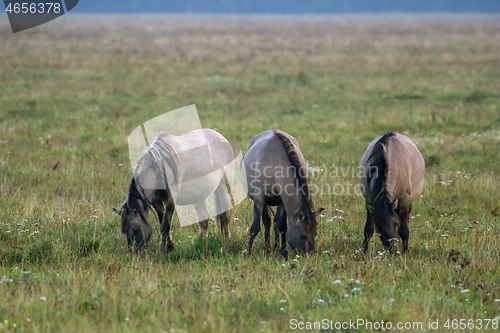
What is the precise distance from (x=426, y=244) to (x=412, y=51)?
42.2m

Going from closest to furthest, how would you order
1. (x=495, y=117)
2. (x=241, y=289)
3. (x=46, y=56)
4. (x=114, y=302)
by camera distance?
(x=114, y=302), (x=241, y=289), (x=495, y=117), (x=46, y=56)

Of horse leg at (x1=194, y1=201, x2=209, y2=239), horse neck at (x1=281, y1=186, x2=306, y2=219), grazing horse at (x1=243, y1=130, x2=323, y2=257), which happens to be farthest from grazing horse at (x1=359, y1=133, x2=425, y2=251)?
horse leg at (x1=194, y1=201, x2=209, y2=239)

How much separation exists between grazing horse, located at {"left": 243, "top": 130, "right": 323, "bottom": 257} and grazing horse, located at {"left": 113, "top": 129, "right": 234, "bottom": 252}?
2.61 ft

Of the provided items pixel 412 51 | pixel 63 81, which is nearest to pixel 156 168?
pixel 63 81

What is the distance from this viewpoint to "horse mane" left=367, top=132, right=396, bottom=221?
629 cm

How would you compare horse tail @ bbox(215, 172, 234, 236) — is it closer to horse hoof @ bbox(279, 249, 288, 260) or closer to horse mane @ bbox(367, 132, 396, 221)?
horse hoof @ bbox(279, 249, 288, 260)

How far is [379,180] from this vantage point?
254 inches

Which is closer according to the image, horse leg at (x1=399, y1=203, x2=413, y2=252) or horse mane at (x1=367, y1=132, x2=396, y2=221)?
horse mane at (x1=367, y1=132, x2=396, y2=221)

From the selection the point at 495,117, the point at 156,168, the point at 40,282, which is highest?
the point at 156,168

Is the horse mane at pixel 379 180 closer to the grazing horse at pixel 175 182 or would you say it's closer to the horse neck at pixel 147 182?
the grazing horse at pixel 175 182

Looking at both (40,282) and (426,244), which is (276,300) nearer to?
(40,282)

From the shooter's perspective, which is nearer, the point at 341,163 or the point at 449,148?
the point at 341,163

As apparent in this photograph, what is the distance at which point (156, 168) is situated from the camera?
265 inches

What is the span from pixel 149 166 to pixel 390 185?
3.11 meters
